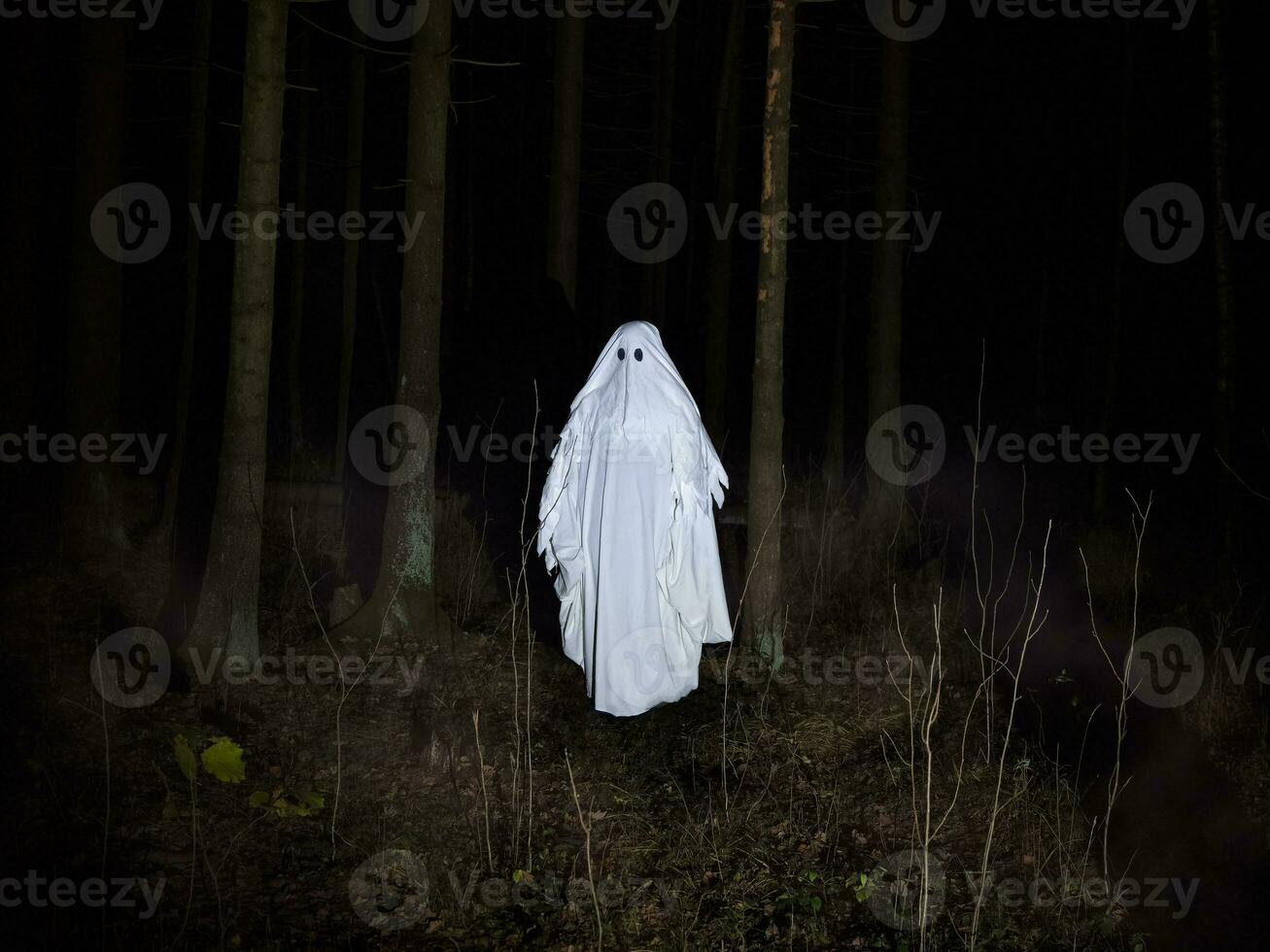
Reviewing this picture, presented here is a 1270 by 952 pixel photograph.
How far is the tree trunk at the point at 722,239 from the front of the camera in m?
12.7

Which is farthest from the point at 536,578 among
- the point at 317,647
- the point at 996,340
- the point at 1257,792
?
the point at 996,340

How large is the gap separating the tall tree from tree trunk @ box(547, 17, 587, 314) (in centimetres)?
346

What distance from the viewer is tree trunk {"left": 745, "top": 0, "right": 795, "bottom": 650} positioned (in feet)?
22.5

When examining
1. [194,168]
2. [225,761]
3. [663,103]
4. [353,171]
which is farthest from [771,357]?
[663,103]

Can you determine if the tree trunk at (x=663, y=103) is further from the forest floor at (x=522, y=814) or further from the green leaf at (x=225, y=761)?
the green leaf at (x=225, y=761)

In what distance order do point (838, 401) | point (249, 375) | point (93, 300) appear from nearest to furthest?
point (249, 375), point (93, 300), point (838, 401)

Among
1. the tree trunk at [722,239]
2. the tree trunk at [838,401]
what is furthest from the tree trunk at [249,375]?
the tree trunk at [722,239]

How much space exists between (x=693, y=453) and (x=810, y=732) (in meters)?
1.93

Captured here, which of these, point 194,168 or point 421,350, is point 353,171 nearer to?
point 194,168

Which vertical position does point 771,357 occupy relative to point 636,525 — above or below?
above

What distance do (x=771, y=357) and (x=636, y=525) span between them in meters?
1.66

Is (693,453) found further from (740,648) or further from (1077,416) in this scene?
(1077,416)

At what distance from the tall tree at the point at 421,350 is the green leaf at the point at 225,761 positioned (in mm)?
2074

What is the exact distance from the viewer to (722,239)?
12.8m
